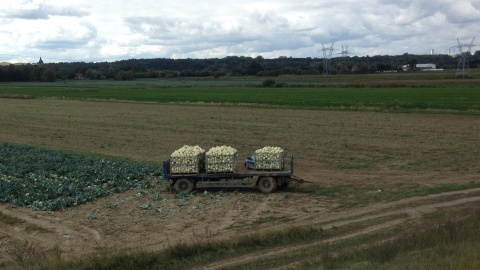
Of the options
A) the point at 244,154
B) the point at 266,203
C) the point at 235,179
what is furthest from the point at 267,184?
the point at 244,154

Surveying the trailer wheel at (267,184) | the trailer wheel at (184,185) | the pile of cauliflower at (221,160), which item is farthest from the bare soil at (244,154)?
the pile of cauliflower at (221,160)

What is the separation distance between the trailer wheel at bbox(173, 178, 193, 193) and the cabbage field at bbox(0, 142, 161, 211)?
68.5 inches

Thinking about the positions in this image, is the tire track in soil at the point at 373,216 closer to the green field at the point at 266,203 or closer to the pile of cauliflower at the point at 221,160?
the green field at the point at 266,203

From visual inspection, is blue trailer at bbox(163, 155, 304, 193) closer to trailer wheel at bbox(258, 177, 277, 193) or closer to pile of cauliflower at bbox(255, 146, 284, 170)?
trailer wheel at bbox(258, 177, 277, 193)

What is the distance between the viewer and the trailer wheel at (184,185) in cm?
1883

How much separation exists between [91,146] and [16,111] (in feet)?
107

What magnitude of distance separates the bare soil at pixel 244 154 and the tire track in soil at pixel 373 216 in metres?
0.05

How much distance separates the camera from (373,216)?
1455 cm

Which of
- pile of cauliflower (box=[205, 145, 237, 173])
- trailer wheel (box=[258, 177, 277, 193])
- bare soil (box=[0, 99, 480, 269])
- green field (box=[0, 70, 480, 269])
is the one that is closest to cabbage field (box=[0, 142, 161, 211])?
green field (box=[0, 70, 480, 269])

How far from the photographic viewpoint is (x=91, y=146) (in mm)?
32438

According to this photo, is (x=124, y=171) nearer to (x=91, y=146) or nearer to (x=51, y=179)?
(x=51, y=179)

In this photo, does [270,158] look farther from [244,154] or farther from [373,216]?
[244,154]

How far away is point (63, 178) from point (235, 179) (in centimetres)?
689

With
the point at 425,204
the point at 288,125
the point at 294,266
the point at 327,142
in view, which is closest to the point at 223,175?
the point at 425,204
